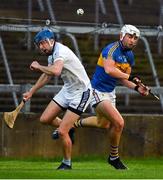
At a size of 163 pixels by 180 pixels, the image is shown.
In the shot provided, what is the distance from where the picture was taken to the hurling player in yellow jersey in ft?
72.1

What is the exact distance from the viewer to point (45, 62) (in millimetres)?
29250

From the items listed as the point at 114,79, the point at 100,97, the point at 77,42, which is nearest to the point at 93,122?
the point at 100,97

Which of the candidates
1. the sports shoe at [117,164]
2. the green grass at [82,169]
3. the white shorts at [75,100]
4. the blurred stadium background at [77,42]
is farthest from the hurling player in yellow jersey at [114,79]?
the blurred stadium background at [77,42]

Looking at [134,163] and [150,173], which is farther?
[134,163]

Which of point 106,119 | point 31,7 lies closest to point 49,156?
point 106,119

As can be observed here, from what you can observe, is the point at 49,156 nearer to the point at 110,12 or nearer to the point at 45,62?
the point at 45,62

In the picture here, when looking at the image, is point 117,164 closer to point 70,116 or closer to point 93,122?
point 70,116

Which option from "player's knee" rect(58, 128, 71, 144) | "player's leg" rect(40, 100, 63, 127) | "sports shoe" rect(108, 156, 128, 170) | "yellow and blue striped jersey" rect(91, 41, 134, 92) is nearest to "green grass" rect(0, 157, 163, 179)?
"sports shoe" rect(108, 156, 128, 170)

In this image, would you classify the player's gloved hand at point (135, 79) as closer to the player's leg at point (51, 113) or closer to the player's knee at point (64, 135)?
the player's leg at point (51, 113)

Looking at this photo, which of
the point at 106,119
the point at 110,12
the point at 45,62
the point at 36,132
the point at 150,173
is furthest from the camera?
the point at 110,12

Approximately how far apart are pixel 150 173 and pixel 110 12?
11.6 metres

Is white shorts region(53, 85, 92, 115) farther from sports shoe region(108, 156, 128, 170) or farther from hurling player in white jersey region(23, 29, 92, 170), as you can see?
sports shoe region(108, 156, 128, 170)

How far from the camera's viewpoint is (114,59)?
22.0 metres

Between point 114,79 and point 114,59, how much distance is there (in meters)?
0.43
